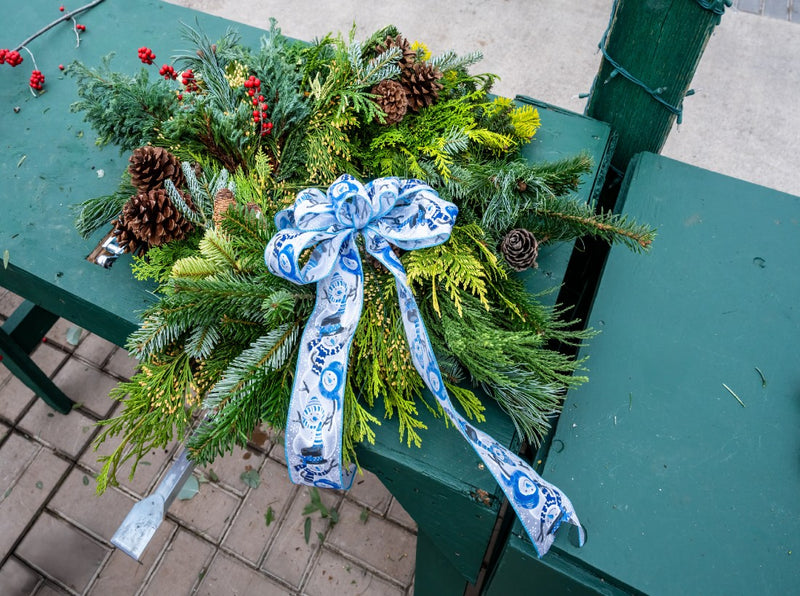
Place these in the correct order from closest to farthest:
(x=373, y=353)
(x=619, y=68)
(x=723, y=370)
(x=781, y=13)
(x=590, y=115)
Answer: (x=373, y=353)
(x=723, y=370)
(x=619, y=68)
(x=590, y=115)
(x=781, y=13)

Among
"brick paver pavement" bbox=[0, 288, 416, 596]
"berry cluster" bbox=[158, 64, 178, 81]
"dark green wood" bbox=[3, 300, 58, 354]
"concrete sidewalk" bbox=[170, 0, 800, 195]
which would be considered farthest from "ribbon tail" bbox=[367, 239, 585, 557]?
"concrete sidewalk" bbox=[170, 0, 800, 195]

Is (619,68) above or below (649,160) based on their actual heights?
above

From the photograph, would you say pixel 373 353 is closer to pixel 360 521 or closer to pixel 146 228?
pixel 146 228

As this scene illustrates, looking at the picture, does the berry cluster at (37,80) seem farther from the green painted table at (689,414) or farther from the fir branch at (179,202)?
the green painted table at (689,414)

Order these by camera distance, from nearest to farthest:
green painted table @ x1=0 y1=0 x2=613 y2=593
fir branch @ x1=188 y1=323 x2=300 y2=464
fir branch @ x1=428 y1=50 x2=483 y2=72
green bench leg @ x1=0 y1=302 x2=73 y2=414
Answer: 1. fir branch @ x1=188 y1=323 x2=300 y2=464
2. green painted table @ x1=0 y1=0 x2=613 y2=593
3. fir branch @ x1=428 y1=50 x2=483 y2=72
4. green bench leg @ x1=0 y1=302 x2=73 y2=414

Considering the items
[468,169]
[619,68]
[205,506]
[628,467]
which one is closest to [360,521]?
[205,506]

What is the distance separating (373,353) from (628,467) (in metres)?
0.53

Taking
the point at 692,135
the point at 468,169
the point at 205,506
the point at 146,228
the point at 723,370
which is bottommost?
the point at 205,506

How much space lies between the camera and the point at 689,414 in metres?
1.17

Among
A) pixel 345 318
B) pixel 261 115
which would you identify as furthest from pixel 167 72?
pixel 345 318

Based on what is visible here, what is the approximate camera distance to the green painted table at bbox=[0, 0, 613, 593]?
3.66ft

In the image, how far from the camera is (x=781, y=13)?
3.60 meters

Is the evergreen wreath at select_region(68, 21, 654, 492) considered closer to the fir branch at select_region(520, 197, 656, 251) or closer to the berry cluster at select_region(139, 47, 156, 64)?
the fir branch at select_region(520, 197, 656, 251)

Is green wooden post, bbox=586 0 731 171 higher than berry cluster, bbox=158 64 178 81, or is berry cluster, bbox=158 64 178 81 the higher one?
green wooden post, bbox=586 0 731 171
